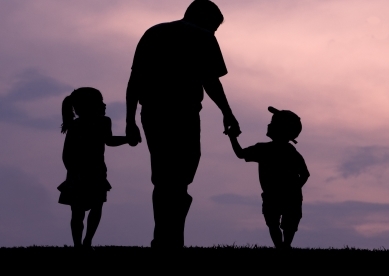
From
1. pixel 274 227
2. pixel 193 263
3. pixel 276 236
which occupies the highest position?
pixel 274 227

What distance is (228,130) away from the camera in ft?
32.1

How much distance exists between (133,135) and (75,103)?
6.67ft

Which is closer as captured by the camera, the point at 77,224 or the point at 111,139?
the point at 111,139

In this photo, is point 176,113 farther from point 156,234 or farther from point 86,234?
point 86,234

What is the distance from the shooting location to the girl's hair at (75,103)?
11289mm

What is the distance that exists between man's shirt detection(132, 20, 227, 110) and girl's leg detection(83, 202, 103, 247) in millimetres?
2090

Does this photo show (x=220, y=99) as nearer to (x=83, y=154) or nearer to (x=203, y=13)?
(x=203, y=13)

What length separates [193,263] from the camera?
8.78 m

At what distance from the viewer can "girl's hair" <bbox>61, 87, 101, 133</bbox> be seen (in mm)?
11289

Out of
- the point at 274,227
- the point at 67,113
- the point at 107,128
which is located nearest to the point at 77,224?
the point at 107,128

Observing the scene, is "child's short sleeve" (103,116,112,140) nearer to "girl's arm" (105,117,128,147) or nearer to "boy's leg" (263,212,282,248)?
"girl's arm" (105,117,128,147)

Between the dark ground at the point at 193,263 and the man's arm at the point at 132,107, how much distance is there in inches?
54.2

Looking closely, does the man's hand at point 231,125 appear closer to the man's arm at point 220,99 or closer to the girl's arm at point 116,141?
the man's arm at point 220,99

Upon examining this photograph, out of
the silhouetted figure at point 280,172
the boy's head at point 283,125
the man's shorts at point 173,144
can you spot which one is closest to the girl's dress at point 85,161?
the man's shorts at point 173,144
